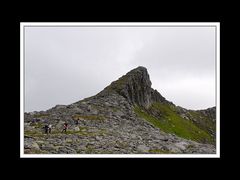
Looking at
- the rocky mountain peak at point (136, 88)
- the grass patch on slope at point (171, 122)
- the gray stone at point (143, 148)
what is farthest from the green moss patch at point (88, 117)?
the rocky mountain peak at point (136, 88)

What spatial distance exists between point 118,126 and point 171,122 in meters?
46.3

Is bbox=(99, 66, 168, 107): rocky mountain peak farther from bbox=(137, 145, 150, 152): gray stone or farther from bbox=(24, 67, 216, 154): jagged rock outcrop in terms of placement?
bbox=(137, 145, 150, 152): gray stone

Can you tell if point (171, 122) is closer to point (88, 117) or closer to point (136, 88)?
point (136, 88)

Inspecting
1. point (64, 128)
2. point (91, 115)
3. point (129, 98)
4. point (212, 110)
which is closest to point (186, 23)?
point (64, 128)

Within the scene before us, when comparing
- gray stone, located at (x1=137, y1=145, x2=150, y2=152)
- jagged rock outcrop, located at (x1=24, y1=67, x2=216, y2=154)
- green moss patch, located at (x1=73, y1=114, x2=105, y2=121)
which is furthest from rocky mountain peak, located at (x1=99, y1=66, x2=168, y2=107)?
gray stone, located at (x1=137, y1=145, x2=150, y2=152)

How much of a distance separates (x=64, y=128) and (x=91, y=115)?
16.0 m

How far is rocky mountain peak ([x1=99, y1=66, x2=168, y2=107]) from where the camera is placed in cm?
10269

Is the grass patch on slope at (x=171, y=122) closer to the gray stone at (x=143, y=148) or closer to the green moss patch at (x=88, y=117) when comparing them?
the green moss patch at (x=88, y=117)

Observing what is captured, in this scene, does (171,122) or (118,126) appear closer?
(118,126)

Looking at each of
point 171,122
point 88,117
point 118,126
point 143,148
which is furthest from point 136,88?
point 143,148

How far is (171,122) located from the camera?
11462 centimetres

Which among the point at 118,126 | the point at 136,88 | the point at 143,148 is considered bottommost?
the point at 143,148

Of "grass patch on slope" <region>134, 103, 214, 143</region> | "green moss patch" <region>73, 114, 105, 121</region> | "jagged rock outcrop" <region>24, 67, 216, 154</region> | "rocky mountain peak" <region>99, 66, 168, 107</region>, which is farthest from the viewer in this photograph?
"rocky mountain peak" <region>99, 66, 168, 107</region>

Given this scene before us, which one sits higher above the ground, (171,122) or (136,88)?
(136,88)
